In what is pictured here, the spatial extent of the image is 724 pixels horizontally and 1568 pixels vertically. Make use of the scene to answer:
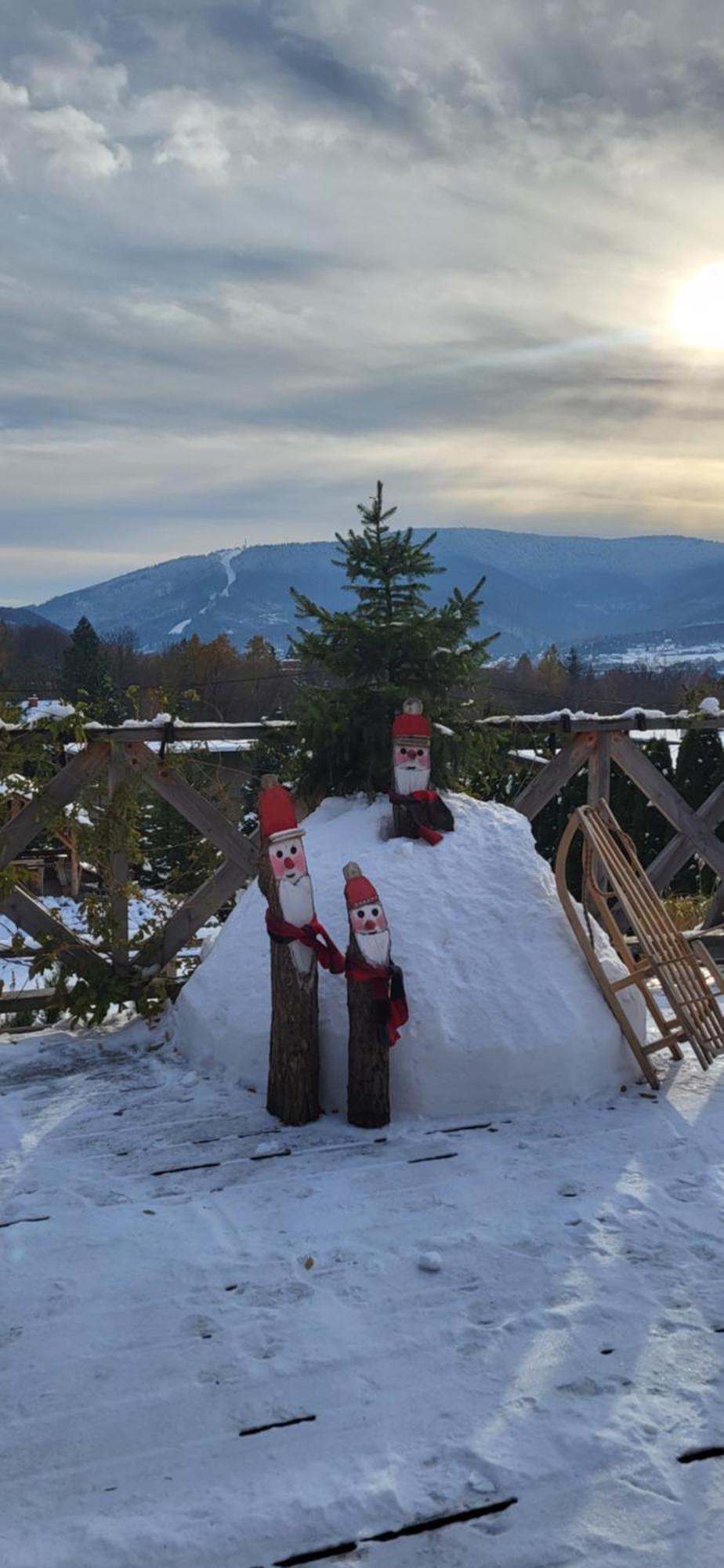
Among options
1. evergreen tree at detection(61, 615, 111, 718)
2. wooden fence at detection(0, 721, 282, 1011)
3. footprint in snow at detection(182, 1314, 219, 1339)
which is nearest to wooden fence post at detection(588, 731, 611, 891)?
wooden fence at detection(0, 721, 282, 1011)

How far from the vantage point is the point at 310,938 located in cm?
419

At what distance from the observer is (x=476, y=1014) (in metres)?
4.36

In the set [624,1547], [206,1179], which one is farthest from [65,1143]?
[624,1547]

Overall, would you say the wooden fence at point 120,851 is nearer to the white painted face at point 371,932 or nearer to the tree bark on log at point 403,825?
the tree bark on log at point 403,825

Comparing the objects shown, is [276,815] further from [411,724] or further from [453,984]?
[453,984]

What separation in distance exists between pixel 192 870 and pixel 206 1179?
2629 mm

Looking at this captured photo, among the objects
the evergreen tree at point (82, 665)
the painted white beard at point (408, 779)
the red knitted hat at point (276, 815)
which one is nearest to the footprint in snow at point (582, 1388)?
the red knitted hat at point (276, 815)

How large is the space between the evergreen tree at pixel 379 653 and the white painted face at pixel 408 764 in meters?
0.27

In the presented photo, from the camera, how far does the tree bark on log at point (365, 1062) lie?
163 inches

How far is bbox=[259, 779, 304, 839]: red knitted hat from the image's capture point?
→ 14.1ft

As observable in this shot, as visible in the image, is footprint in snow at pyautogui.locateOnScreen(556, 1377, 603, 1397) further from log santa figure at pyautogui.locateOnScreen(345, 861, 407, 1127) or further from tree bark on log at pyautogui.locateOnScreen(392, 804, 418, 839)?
tree bark on log at pyautogui.locateOnScreen(392, 804, 418, 839)

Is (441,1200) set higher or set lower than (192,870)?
lower

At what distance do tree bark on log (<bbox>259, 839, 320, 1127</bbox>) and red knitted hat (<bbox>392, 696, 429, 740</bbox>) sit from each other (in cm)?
107

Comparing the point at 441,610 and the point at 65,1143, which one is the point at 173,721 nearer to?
the point at 441,610
